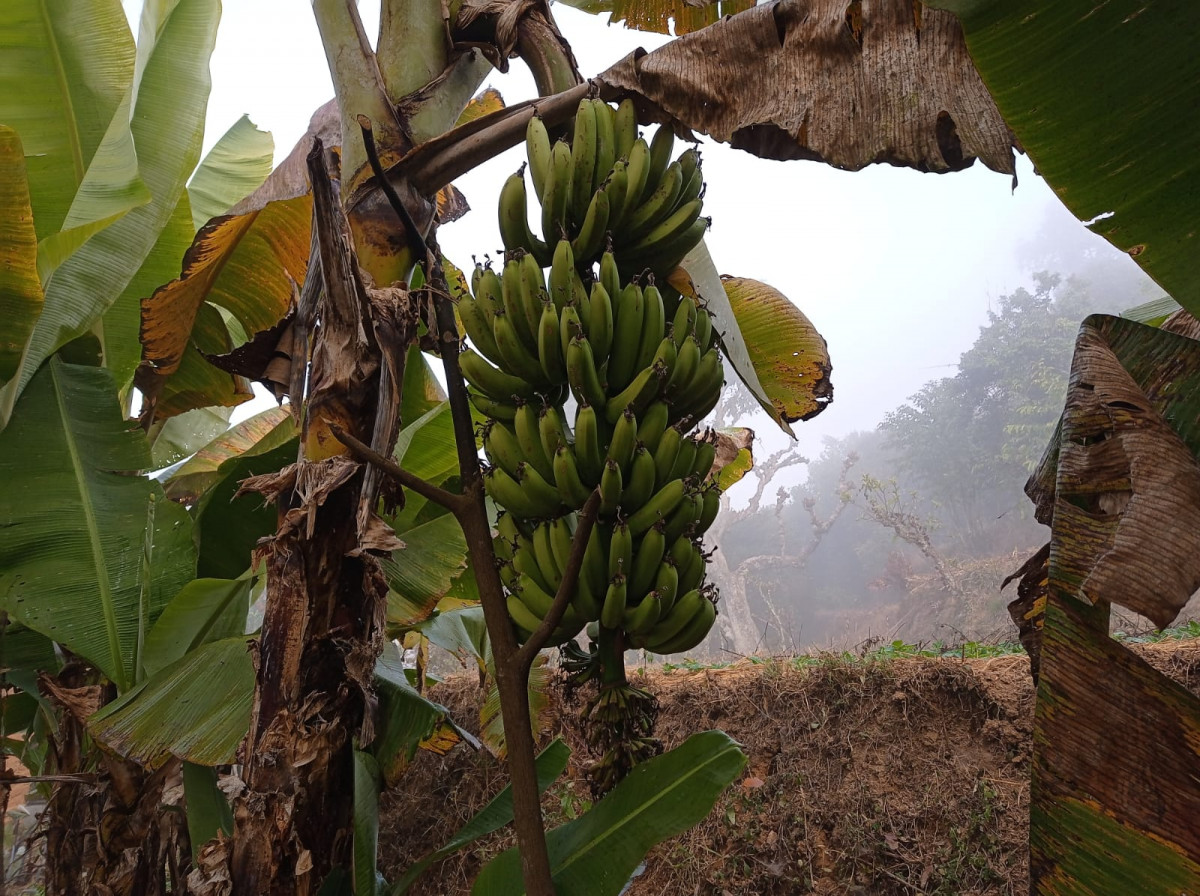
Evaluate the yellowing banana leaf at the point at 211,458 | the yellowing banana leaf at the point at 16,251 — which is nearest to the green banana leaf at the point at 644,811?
the yellowing banana leaf at the point at 16,251

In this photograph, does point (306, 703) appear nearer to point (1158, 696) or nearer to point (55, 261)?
point (1158, 696)

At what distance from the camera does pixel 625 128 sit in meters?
1.17

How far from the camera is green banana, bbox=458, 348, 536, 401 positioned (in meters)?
1.06

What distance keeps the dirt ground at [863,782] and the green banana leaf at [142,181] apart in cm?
185

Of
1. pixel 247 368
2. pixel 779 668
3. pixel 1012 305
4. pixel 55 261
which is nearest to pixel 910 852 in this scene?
pixel 779 668

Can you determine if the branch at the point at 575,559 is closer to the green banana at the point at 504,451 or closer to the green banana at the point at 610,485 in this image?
the green banana at the point at 610,485

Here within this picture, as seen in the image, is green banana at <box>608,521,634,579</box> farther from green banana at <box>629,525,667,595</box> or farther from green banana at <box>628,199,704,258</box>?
green banana at <box>628,199,704,258</box>

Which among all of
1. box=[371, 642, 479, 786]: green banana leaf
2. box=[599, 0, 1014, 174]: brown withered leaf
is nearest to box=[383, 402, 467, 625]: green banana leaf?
box=[371, 642, 479, 786]: green banana leaf

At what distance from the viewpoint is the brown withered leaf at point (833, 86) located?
0.99 meters

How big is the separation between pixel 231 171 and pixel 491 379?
213 centimetres

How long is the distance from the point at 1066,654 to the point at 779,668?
3.07m

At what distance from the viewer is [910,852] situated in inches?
109

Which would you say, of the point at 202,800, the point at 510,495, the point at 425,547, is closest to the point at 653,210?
the point at 510,495

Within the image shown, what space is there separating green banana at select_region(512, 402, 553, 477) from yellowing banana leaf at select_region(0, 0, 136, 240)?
1.40 metres
